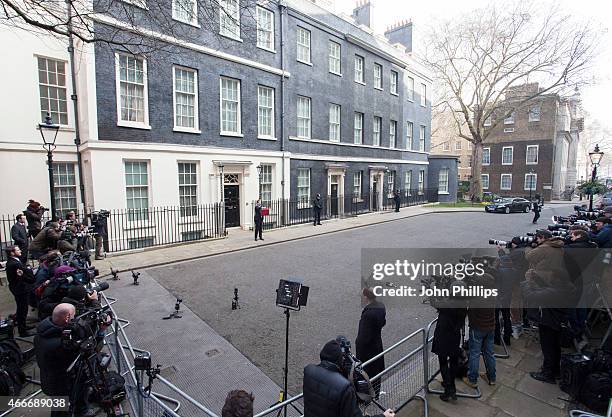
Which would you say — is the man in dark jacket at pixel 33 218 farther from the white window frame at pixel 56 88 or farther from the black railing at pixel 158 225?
the white window frame at pixel 56 88

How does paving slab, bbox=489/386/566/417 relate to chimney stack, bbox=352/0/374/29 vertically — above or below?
below

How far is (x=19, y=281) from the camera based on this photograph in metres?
5.72

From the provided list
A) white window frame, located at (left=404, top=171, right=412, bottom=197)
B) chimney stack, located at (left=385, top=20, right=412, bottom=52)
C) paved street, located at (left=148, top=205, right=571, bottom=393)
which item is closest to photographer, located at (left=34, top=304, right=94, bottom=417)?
paved street, located at (left=148, top=205, right=571, bottom=393)

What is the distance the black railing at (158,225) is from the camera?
12.7 metres

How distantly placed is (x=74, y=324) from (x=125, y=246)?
10834 millimetres

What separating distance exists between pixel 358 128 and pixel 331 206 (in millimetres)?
6784

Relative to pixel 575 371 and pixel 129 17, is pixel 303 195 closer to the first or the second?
pixel 129 17

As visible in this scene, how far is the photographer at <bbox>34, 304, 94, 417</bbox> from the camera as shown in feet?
11.2

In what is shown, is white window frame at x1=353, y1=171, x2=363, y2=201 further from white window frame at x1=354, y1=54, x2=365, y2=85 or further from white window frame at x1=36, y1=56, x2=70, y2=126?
white window frame at x1=36, y1=56, x2=70, y2=126

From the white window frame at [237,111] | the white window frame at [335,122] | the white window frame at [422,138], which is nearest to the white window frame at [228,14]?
the white window frame at [237,111]

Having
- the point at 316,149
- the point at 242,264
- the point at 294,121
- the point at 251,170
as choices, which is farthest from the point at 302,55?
the point at 242,264

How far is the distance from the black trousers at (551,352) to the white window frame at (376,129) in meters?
22.7

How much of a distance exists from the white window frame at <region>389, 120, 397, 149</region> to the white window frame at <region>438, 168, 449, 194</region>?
914 cm

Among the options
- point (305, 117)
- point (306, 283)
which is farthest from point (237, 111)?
point (306, 283)
